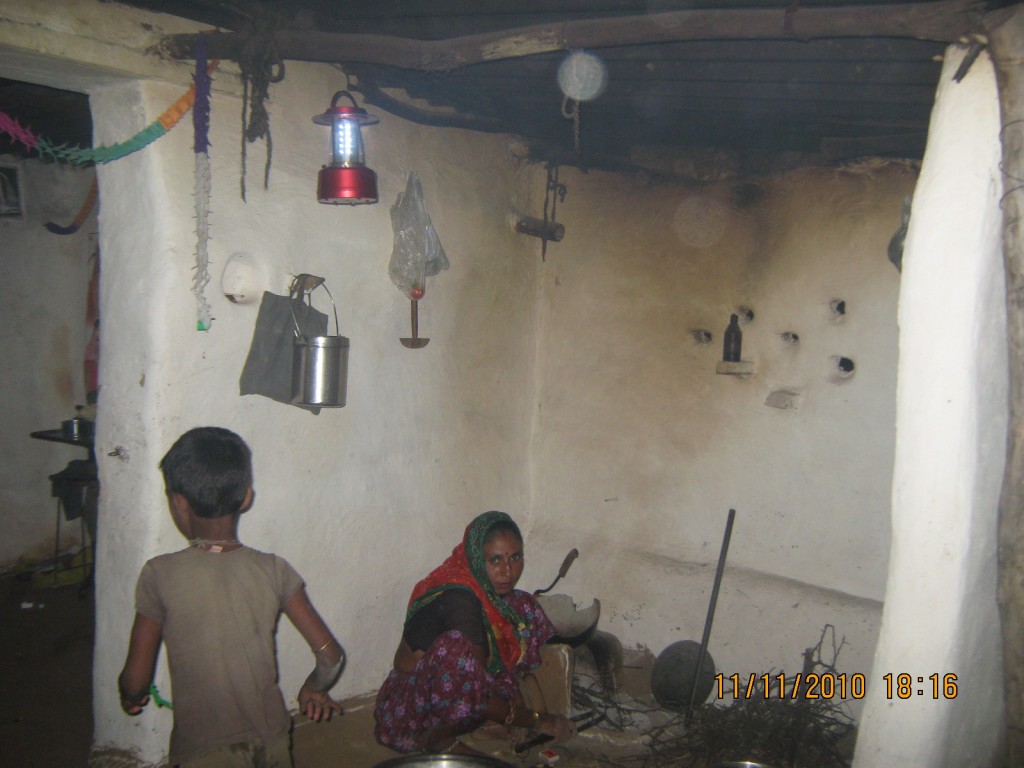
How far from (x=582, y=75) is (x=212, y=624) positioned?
236 cm

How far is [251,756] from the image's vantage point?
2.09m

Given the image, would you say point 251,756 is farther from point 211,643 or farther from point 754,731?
point 754,731

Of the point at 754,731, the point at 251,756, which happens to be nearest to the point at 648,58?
the point at 251,756

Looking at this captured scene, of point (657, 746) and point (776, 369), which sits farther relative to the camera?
point (776, 369)

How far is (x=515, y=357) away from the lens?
15.8 feet

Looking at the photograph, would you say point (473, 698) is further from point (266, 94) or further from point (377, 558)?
point (266, 94)

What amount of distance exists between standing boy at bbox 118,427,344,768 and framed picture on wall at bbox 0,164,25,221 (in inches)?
185

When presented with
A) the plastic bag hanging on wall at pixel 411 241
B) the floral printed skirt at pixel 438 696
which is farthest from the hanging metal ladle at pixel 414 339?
the floral printed skirt at pixel 438 696

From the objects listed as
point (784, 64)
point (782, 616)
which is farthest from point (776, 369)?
point (784, 64)

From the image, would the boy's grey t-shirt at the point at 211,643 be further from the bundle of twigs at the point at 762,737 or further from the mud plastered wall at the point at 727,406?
the mud plastered wall at the point at 727,406

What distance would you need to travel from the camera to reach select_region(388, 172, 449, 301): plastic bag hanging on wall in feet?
12.4

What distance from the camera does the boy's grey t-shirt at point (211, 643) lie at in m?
2.03

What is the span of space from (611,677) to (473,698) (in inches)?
62.1
